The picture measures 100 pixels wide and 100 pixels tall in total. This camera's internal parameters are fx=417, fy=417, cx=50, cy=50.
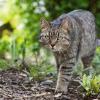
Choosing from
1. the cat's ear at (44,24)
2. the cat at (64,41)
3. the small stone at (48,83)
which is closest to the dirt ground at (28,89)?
the small stone at (48,83)

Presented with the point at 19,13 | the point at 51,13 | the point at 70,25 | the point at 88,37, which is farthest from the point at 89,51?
the point at 19,13

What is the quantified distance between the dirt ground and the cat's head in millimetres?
532

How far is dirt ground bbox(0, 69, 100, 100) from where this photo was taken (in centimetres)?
472

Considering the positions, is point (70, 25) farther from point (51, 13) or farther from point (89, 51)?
point (51, 13)

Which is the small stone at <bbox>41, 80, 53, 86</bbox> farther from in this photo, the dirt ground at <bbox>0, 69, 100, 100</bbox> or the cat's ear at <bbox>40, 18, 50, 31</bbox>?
the cat's ear at <bbox>40, 18, 50, 31</bbox>

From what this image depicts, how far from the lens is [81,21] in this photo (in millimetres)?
5871

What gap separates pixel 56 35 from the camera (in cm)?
499

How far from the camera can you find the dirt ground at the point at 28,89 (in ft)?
15.5

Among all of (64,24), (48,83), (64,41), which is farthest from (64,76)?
(64,24)

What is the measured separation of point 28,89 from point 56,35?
2.42ft

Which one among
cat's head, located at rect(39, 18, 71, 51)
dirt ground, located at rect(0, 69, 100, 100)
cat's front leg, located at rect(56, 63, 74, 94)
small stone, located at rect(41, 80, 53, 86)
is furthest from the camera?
small stone, located at rect(41, 80, 53, 86)

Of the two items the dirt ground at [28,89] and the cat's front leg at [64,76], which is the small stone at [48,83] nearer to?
the dirt ground at [28,89]

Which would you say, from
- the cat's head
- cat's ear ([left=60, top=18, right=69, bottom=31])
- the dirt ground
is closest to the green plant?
the dirt ground

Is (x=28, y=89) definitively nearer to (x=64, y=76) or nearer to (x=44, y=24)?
(x=64, y=76)
